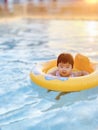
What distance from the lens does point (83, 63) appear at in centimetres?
404

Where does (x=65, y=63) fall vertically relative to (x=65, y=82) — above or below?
above

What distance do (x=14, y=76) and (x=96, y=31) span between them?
16.2ft

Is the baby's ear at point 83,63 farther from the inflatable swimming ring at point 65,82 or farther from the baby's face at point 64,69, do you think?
the baby's face at point 64,69

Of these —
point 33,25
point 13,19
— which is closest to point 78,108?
point 33,25

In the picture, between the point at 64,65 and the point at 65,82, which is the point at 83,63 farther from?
the point at 65,82

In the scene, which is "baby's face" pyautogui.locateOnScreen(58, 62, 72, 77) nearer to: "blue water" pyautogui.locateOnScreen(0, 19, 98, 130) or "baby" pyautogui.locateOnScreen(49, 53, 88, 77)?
"baby" pyautogui.locateOnScreen(49, 53, 88, 77)

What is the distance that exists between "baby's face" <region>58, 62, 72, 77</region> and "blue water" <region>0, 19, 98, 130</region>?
255 mm

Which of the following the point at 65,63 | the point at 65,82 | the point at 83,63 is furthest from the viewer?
the point at 83,63

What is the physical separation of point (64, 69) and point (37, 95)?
433 millimetres

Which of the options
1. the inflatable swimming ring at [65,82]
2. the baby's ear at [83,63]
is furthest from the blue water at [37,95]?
the baby's ear at [83,63]

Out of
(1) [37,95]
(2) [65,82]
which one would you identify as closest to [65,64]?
(2) [65,82]

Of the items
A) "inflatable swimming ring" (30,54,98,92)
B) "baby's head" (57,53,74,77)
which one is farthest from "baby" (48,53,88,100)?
"inflatable swimming ring" (30,54,98,92)

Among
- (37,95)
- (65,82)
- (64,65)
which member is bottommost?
(37,95)

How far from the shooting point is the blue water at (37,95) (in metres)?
2.91
